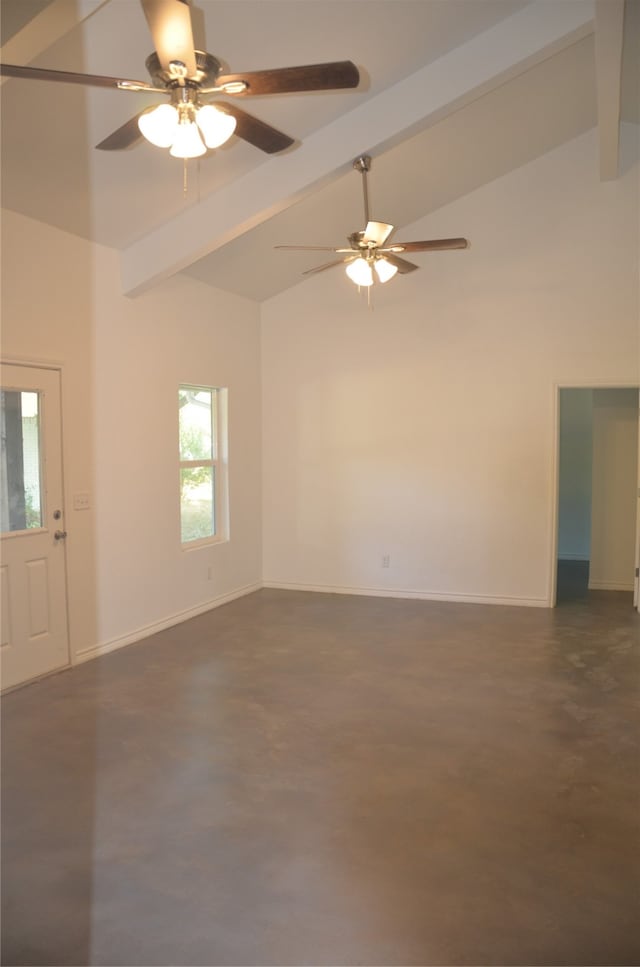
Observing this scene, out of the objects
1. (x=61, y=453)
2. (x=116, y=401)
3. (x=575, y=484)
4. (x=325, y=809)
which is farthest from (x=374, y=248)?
(x=575, y=484)

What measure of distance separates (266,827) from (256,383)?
476 cm

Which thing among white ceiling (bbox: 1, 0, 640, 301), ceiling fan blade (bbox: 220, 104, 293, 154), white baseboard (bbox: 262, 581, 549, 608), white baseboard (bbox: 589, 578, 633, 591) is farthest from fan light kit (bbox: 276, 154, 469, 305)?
white baseboard (bbox: 589, 578, 633, 591)

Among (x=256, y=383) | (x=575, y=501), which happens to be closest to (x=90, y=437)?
(x=256, y=383)

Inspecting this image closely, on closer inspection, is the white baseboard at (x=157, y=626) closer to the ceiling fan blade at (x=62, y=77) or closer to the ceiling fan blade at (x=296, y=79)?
the ceiling fan blade at (x=62, y=77)

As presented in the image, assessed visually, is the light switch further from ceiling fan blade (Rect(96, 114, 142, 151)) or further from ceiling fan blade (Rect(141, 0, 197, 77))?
ceiling fan blade (Rect(141, 0, 197, 77))

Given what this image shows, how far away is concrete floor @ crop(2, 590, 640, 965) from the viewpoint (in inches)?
80.9

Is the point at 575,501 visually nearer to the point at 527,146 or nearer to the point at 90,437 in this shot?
the point at 527,146

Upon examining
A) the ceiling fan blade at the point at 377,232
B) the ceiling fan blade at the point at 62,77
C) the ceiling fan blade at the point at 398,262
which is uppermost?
the ceiling fan blade at the point at 377,232

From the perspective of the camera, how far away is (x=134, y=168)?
3850mm

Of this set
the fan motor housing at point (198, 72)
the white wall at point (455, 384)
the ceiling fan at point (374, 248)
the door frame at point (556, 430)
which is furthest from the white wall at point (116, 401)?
the door frame at point (556, 430)

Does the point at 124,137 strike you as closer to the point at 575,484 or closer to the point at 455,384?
the point at 455,384

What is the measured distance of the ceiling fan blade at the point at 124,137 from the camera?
2.58 metres

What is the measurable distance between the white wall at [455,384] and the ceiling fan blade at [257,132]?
11.4 ft

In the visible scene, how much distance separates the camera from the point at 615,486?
6613 mm
